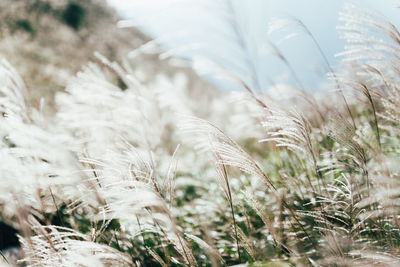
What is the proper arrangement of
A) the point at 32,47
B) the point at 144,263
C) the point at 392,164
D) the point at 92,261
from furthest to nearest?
the point at 32,47 < the point at 144,263 < the point at 392,164 < the point at 92,261

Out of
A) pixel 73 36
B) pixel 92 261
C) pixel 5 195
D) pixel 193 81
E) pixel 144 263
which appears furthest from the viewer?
Answer: pixel 193 81

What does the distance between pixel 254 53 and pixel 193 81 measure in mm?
15167

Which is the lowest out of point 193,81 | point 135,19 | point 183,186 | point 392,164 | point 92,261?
point 193,81

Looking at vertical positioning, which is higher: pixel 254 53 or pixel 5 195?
pixel 254 53

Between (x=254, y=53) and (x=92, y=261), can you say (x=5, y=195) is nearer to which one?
(x=92, y=261)

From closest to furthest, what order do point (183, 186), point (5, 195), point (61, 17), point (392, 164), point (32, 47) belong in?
point (5, 195), point (392, 164), point (183, 186), point (32, 47), point (61, 17)

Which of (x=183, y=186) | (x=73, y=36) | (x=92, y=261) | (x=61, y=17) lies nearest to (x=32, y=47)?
(x=73, y=36)

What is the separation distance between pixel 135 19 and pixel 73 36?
1208 centimetres

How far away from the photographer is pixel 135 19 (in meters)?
1.42

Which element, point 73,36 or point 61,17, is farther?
point 61,17

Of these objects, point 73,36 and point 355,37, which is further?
point 73,36

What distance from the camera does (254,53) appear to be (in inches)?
74.7

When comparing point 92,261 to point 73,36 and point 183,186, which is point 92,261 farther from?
point 73,36

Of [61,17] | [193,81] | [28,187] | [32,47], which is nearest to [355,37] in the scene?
[28,187]
